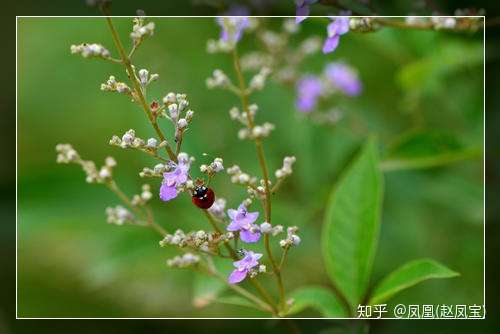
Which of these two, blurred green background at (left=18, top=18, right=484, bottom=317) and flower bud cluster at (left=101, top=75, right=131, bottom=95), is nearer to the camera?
flower bud cluster at (left=101, top=75, right=131, bottom=95)

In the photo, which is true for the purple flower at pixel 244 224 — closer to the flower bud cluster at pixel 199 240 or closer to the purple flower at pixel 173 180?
the flower bud cluster at pixel 199 240

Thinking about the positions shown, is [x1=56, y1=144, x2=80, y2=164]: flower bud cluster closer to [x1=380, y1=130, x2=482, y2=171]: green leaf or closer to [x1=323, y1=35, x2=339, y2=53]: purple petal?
[x1=323, y1=35, x2=339, y2=53]: purple petal

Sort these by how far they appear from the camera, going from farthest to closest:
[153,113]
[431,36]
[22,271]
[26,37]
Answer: [26,37], [22,271], [431,36], [153,113]

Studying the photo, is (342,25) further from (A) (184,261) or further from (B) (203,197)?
(A) (184,261)

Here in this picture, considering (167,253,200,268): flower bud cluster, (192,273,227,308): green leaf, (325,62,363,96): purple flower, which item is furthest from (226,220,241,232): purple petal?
(325,62,363,96): purple flower

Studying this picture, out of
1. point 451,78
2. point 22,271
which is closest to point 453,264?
point 451,78

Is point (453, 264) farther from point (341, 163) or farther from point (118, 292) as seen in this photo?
point (118, 292)

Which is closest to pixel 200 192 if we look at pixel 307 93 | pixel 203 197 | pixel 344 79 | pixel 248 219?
pixel 203 197
